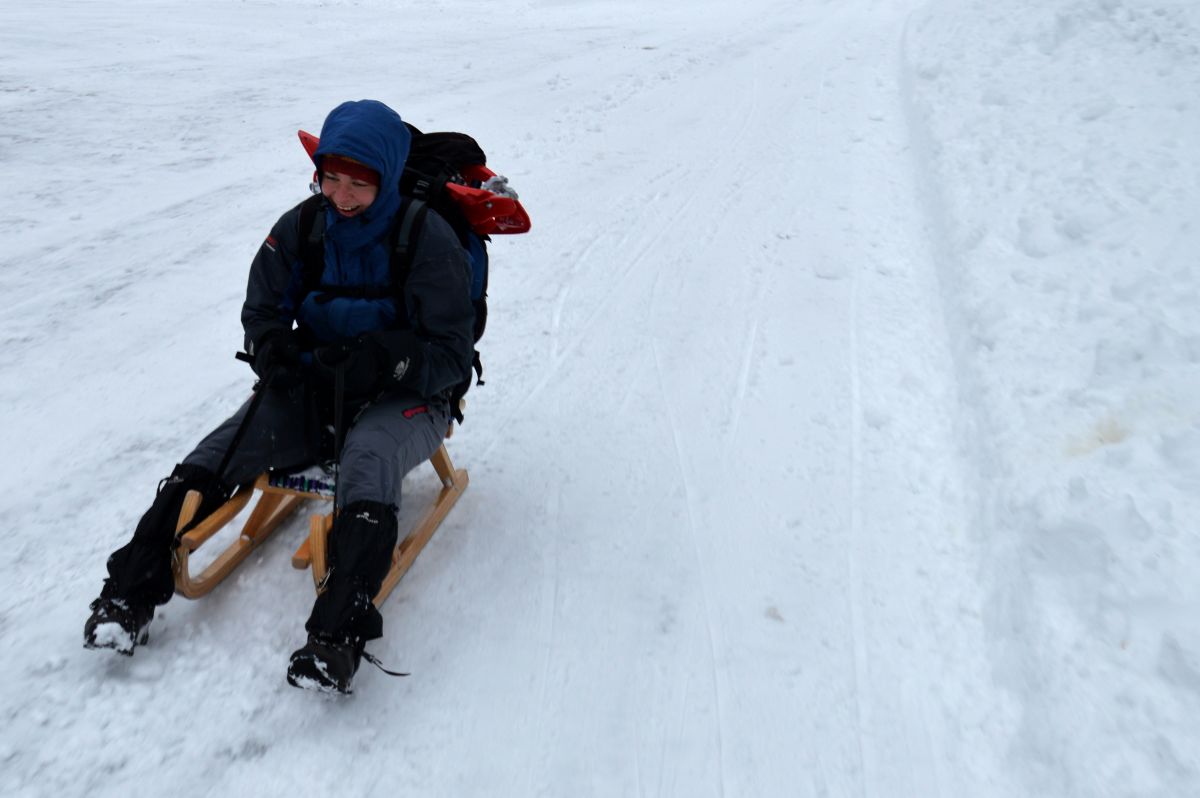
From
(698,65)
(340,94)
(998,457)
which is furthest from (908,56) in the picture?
(998,457)

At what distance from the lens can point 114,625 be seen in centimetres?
270

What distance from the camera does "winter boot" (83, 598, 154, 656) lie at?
8.83ft

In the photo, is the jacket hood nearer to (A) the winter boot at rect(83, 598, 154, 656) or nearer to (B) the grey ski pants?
(B) the grey ski pants

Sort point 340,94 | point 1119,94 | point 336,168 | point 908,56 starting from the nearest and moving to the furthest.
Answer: point 336,168 < point 1119,94 < point 340,94 < point 908,56

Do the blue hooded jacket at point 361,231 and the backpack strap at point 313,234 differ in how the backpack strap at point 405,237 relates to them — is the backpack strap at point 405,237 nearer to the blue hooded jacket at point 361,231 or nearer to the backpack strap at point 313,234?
the blue hooded jacket at point 361,231

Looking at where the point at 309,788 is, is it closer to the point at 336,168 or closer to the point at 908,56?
the point at 336,168

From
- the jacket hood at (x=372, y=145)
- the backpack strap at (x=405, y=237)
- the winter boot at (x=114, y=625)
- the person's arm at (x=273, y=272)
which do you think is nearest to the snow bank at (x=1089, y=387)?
the backpack strap at (x=405, y=237)

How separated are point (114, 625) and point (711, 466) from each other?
2589 millimetres

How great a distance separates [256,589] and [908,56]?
12636 millimetres

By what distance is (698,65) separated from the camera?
1308 cm

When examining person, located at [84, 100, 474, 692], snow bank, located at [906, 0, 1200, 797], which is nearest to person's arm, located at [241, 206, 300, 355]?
person, located at [84, 100, 474, 692]

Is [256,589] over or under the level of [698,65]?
over

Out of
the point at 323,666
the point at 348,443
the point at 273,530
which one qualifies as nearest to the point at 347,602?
the point at 323,666

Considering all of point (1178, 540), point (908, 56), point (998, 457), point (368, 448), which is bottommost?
point (908, 56)
